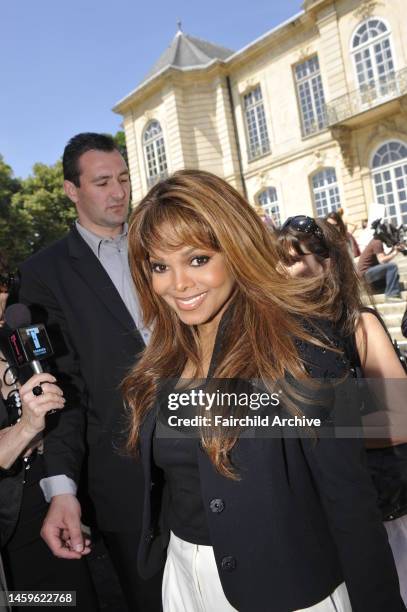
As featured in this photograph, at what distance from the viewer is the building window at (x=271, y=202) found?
24469mm

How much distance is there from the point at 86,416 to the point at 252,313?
→ 1258 mm

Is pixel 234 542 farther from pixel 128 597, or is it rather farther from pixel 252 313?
pixel 128 597

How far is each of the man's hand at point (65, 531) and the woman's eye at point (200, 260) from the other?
1168mm

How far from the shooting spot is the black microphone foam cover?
1.92 metres

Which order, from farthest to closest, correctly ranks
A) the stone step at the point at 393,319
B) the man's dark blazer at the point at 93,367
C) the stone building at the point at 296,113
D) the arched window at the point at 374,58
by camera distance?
the stone building at the point at 296,113 → the arched window at the point at 374,58 → the stone step at the point at 393,319 → the man's dark blazer at the point at 93,367

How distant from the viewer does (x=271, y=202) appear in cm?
2475

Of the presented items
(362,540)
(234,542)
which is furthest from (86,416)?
(362,540)

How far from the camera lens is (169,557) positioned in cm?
176

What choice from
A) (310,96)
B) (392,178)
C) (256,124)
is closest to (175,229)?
(392,178)

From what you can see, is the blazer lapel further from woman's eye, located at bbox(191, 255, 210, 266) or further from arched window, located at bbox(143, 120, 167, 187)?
arched window, located at bbox(143, 120, 167, 187)

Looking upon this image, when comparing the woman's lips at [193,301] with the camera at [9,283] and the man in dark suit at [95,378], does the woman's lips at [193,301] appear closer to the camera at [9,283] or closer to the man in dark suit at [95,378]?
the man in dark suit at [95,378]

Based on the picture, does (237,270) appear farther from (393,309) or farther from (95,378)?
(393,309)

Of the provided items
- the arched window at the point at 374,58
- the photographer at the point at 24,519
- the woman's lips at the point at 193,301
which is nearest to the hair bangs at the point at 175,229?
the woman's lips at the point at 193,301

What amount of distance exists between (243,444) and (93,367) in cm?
120
